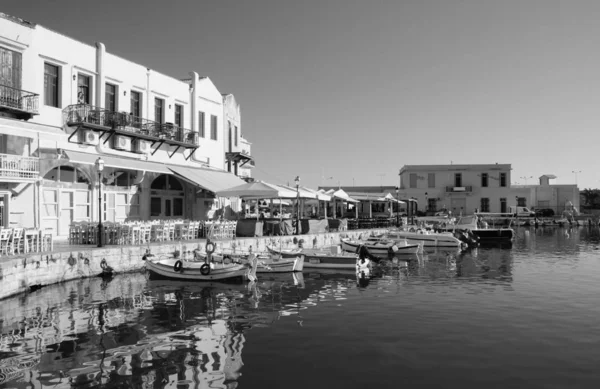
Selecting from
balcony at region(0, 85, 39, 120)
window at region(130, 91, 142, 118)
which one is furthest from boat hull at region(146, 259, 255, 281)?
window at region(130, 91, 142, 118)

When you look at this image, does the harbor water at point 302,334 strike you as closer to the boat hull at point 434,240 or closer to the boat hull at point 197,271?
the boat hull at point 197,271

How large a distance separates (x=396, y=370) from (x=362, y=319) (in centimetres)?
379

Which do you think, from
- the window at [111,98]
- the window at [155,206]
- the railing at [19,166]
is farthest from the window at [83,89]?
the window at [155,206]

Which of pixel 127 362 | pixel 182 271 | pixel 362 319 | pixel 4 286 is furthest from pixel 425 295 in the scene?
pixel 4 286

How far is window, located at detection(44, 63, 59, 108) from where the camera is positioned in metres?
20.1

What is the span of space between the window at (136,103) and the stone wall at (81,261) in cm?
848

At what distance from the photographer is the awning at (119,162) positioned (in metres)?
19.8

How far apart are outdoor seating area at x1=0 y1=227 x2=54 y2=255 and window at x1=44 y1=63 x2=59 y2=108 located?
6.85 metres

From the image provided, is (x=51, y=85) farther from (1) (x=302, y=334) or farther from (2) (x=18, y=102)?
(1) (x=302, y=334)

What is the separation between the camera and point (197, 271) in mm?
17438

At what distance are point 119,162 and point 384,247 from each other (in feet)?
51.6

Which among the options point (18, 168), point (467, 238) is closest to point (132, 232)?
point (18, 168)

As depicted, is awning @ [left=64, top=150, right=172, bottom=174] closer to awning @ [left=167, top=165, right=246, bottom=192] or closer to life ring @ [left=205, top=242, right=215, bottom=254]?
awning @ [left=167, top=165, right=246, bottom=192]

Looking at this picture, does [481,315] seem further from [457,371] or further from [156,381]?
[156,381]
